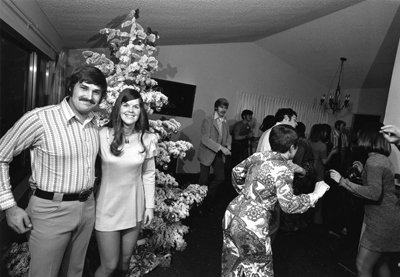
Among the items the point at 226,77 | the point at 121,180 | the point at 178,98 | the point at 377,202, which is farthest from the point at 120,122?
the point at 226,77

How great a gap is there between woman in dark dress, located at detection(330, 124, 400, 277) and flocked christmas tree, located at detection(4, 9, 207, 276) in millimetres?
1441

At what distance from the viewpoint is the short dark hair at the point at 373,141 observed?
199 centimetres

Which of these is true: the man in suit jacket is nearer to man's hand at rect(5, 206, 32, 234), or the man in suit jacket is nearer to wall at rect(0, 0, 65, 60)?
wall at rect(0, 0, 65, 60)

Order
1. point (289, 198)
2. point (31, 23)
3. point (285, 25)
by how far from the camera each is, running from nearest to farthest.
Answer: point (289, 198)
point (31, 23)
point (285, 25)

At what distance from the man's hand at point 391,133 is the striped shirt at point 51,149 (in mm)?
1817

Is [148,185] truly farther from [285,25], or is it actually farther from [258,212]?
[285,25]

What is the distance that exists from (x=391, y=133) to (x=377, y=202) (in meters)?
0.49

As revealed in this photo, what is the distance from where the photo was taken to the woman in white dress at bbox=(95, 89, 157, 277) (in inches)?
65.8

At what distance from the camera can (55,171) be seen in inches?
55.3

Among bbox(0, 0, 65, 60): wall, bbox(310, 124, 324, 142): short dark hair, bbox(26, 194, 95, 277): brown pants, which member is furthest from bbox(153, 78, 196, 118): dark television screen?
bbox(26, 194, 95, 277): brown pants

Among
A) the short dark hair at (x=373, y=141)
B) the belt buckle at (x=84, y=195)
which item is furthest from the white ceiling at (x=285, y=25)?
the short dark hair at (x=373, y=141)

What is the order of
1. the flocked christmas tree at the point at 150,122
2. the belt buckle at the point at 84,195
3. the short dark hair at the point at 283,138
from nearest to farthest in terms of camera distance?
the belt buckle at the point at 84,195 → the short dark hair at the point at 283,138 → the flocked christmas tree at the point at 150,122

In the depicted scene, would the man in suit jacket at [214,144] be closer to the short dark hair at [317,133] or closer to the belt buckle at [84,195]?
the short dark hair at [317,133]

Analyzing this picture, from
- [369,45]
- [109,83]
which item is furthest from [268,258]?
[369,45]
